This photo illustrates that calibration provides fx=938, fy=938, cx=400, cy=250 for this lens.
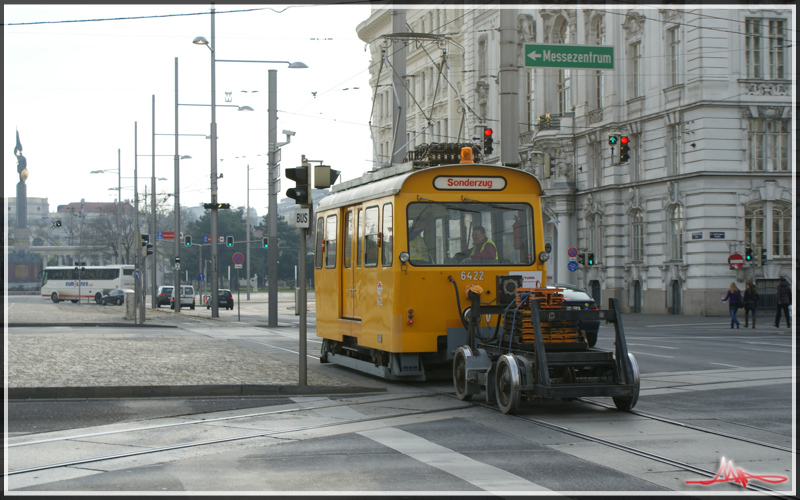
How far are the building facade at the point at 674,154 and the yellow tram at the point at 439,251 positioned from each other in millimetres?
21198

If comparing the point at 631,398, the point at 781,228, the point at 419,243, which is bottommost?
the point at 631,398

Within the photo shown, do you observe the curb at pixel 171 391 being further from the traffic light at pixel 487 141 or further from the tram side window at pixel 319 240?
the traffic light at pixel 487 141

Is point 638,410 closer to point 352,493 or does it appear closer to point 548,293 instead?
point 548,293

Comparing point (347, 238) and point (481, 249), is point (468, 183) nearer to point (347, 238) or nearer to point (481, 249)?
point (481, 249)

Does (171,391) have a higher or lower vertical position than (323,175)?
lower

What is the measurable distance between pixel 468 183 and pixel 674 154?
30873mm

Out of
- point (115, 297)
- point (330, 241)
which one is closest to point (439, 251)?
point (330, 241)

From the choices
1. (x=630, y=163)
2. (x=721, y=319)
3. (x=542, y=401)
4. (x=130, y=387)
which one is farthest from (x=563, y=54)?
(x=630, y=163)

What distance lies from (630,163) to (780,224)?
821 cm

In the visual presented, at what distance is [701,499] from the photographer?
6305 millimetres

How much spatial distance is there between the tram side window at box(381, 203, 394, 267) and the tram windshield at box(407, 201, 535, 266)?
309mm

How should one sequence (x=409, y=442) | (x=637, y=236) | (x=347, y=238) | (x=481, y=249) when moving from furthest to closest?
1. (x=637, y=236)
2. (x=347, y=238)
3. (x=481, y=249)
4. (x=409, y=442)

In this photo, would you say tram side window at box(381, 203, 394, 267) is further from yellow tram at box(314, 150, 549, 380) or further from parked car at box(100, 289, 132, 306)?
parked car at box(100, 289, 132, 306)

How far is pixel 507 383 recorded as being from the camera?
10.3m
